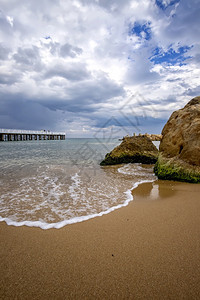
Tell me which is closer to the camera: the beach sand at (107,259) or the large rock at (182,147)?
the beach sand at (107,259)

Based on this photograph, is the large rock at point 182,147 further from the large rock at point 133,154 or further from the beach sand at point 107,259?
the large rock at point 133,154

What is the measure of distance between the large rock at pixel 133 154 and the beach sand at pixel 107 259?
7.89 meters

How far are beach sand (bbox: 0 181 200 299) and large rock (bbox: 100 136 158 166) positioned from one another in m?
7.89

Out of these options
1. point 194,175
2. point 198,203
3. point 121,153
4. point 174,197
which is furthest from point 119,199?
point 121,153

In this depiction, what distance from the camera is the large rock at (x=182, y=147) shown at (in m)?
5.72

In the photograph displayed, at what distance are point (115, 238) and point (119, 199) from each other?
76.6 inches

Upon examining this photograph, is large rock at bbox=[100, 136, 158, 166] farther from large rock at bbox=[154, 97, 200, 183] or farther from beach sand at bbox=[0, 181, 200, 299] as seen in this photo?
beach sand at bbox=[0, 181, 200, 299]

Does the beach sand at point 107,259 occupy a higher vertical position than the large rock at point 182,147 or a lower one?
lower

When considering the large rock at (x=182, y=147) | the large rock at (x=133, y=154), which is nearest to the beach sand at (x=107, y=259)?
the large rock at (x=182, y=147)

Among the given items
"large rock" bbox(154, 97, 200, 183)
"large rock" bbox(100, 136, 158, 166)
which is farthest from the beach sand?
"large rock" bbox(100, 136, 158, 166)

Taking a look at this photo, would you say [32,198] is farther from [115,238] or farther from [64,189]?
[115,238]

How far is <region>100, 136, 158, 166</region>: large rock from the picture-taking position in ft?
36.3

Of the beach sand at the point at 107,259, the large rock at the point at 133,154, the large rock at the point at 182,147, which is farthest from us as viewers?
the large rock at the point at 133,154

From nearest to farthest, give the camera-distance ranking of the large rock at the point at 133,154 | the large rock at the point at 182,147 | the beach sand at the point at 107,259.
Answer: the beach sand at the point at 107,259, the large rock at the point at 182,147, the large rock at the point at 133,154
